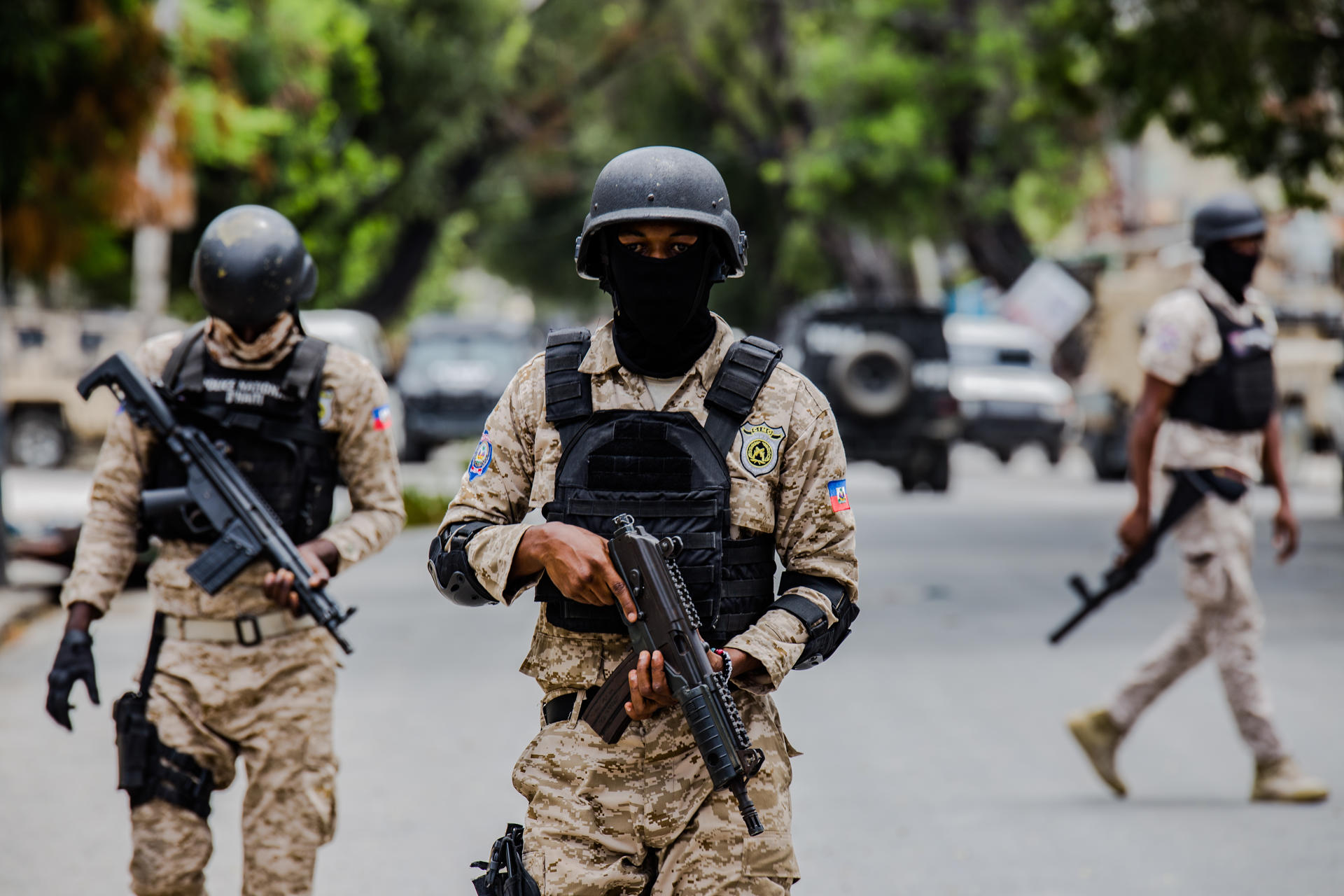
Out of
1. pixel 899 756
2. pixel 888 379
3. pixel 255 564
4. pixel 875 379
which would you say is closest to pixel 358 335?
pixel 875 379

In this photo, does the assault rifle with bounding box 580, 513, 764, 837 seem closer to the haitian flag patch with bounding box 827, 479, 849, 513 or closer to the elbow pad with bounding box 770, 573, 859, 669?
the elbow pad with bounding box 770, 573, 859, 669

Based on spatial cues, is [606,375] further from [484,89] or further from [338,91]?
[484,89]

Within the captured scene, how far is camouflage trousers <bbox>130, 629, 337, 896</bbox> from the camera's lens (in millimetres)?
4027

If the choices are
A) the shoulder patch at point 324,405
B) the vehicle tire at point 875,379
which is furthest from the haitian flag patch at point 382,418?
the vehicle tire at point 875,379

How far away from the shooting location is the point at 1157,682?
6.20m

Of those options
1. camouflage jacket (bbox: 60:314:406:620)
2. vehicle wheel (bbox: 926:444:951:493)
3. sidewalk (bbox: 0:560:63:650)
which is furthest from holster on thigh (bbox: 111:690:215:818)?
vehicle wheel (bbox: 926:444:951:493)

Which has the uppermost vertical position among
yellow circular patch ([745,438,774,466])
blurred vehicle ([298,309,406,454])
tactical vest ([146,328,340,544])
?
blurred vehicle ([298,309,406,454])

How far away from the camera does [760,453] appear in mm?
3062

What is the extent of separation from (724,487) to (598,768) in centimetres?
52

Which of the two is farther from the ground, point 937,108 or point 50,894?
point 937,108

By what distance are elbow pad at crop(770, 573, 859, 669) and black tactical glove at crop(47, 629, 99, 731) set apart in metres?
1.69

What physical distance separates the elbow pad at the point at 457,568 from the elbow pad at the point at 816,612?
507 mm

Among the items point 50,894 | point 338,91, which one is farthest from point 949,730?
point 338,91

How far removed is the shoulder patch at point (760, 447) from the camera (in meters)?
3.06
